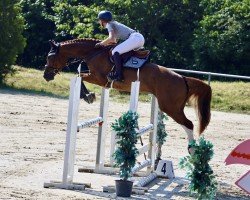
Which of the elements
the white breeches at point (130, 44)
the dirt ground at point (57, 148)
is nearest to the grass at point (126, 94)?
the dirt ground at point (57, 148)

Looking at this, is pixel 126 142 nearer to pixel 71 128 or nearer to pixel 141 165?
pixel 71 128

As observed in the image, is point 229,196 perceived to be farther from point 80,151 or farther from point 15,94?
point 15,94

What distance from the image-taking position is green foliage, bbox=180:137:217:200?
28.9ft

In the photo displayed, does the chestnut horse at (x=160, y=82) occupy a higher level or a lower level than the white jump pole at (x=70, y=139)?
higher

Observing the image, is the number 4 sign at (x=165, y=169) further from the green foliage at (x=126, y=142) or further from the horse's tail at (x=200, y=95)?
the green foliage at (x=126, y=142)

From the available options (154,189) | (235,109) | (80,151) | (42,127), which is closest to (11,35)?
(235,109)

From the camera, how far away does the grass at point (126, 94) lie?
24.2 metres

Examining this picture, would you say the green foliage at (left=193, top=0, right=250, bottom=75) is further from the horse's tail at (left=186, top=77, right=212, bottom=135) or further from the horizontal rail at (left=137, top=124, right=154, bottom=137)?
the horizontal rail at (left=137, top=124, right=154, bottom=137)

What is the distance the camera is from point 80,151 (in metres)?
14.9

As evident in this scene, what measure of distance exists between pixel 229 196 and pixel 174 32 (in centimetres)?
2287

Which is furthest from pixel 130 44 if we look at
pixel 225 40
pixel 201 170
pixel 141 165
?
pixel 225 40

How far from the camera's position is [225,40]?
30.5 meters

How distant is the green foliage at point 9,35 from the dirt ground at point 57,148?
4.80 feet

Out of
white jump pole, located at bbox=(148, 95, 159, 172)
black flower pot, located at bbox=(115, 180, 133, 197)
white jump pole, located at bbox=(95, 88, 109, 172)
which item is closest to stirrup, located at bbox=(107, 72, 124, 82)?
white jump pole, located at bbox=(148, 95, 159, 172)
